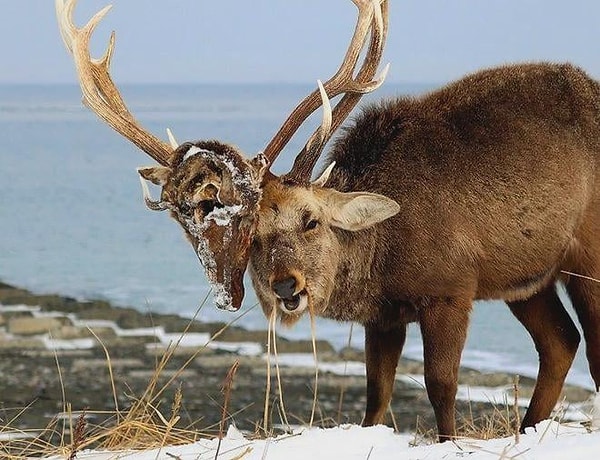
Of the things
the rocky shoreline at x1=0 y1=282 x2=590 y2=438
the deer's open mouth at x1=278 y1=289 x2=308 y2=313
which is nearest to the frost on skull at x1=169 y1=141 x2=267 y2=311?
the deer's open mouth at x1=278 y1=289 x2=308 y2=313

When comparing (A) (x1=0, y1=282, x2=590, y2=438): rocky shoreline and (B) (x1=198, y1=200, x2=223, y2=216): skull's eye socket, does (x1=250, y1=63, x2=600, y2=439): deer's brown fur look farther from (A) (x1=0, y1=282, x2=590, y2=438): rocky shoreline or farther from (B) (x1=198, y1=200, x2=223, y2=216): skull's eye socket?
(A) (x1=0, y1=282, x2=590, y2=438): rocky shoreline

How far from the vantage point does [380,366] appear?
7480 millimetres

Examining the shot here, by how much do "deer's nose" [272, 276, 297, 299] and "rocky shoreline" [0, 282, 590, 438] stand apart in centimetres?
632

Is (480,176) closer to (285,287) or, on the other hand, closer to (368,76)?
(368,76)

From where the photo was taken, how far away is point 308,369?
16719mm

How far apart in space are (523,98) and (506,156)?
0.43 m

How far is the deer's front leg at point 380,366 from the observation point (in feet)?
24.5

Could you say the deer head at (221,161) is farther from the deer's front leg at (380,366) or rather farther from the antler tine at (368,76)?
the deer's front leg at (380,366)

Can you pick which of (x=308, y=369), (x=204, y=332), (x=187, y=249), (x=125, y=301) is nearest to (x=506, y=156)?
(x=308, y=369)

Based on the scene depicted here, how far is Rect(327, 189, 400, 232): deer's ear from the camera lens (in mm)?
6596

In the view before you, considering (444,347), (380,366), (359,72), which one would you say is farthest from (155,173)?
(380,366)

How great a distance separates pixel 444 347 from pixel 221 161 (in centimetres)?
174

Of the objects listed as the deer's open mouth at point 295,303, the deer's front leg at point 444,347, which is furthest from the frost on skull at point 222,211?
the deer's front leg at point 444,347

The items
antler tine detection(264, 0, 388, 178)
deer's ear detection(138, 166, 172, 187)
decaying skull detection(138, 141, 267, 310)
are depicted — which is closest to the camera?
decaying skull detection(138, 141, 267, 310)
